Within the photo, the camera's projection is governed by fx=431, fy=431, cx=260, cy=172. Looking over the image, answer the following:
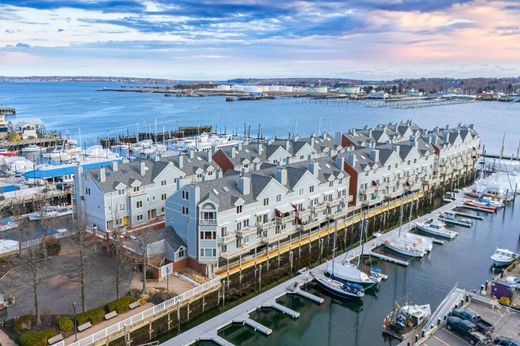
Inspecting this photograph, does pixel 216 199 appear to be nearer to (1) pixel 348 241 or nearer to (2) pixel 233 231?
(2) pixel 233 231

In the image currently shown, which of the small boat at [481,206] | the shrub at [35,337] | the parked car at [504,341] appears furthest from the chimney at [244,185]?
the small boat at [481,206]

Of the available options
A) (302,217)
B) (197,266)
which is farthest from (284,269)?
(197,266)

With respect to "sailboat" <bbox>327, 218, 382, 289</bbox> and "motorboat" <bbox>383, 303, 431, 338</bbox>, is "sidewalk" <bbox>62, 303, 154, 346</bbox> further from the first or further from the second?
"motorboat" <bbox>383, 303, 431, 338</bbox>

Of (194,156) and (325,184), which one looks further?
(194,156)

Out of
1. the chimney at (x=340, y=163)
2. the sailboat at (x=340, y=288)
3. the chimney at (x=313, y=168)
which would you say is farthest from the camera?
the chimney at (x=340, y=163)

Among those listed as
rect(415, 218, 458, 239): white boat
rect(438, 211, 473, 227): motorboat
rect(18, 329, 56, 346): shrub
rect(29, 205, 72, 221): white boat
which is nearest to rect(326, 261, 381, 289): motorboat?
rect(415, 218, 458, 239): white boat

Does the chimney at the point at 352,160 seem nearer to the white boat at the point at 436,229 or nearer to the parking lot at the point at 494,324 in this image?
the white boat at the point at 436,229

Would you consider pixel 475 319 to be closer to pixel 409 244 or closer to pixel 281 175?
pixel 409 244
